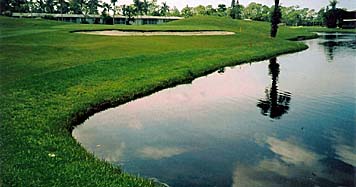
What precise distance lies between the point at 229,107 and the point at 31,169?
1021cm

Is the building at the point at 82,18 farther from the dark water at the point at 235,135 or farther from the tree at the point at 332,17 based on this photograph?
the dark water at the point at 235,135

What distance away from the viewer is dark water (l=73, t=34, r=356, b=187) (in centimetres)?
992

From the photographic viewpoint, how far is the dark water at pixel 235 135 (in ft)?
32.6

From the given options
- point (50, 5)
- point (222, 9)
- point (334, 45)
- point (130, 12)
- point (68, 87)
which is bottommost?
point (68, 87)

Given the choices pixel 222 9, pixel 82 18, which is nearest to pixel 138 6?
pixel 82 18

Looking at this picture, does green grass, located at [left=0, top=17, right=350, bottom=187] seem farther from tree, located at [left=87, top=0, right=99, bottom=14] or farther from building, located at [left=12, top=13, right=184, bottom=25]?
tree, located at [left=87, top=0, right=99, bottom=14]

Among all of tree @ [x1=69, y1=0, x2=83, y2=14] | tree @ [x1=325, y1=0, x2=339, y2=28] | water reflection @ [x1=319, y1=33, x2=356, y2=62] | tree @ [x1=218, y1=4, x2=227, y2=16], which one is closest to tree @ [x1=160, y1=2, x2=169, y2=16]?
tree @ [x1=218, y1=4, x2=227, y2=16]

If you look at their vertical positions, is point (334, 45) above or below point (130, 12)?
below

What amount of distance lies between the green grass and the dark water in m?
0.99

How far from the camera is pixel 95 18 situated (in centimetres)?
12600

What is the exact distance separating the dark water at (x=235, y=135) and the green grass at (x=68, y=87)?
99 centimetres

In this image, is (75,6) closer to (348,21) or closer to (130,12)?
(130,12)

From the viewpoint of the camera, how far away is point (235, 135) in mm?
13039

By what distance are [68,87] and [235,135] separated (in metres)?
9.66
